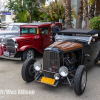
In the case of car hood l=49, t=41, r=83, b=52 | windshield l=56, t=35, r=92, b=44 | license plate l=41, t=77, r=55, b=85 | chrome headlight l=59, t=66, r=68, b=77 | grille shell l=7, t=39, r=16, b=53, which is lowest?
license plate l=41, t=77, r=55, b=85

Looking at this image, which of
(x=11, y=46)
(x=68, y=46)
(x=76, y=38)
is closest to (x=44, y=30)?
(x=11, y=46)

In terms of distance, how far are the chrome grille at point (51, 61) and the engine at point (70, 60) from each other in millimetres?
295

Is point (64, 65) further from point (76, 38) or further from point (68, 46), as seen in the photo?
point (76, 38)

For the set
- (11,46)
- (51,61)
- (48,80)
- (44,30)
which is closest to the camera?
(48,80)

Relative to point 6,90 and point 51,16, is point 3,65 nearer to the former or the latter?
point 6,90

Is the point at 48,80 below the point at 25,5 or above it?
below

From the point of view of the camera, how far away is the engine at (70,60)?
414 centimetres

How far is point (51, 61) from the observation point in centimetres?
405

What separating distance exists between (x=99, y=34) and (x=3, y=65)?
4496 mm

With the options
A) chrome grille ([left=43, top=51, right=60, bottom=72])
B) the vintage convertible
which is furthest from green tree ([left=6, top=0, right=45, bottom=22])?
chrome grille ([left=43, top=51, right=60, bottom=72])

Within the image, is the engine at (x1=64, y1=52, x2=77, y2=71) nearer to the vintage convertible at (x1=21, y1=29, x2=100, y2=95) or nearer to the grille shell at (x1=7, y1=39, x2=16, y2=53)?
the vintage convertible at (x1=21, y1=29, x2=100, y2=95)

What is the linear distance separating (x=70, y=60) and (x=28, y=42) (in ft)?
11.1

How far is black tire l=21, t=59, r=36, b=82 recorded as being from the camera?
4242 millimetres

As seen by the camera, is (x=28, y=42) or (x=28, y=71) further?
(x=28, y=42)
